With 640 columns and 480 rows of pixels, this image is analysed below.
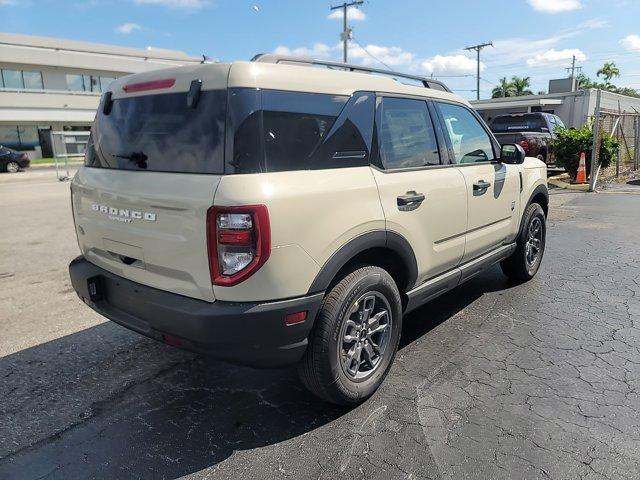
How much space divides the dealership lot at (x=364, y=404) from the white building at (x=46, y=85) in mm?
39481

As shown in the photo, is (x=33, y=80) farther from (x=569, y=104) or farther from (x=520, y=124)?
(x=569, y=104)

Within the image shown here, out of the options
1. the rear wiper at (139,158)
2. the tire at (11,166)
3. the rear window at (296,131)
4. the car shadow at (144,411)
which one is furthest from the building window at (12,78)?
the rear window at (296,131)

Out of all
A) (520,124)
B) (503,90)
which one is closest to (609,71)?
(503,90)

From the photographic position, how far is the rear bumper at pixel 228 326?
247cm

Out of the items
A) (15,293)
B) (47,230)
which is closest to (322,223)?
(15,293)

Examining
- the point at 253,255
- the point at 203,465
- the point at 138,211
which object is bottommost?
the point at 203,465

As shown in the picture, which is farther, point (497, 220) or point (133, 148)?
point (497, 220)

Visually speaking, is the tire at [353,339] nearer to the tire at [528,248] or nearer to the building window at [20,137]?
the tire at [528,248]

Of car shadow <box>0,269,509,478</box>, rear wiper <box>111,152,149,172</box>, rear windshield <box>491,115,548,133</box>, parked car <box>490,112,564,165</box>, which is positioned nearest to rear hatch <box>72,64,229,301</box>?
rear wiper <box>111,152,149,172</box>

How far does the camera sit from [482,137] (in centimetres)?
452

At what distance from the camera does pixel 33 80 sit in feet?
134

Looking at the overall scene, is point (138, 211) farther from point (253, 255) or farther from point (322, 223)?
point (322, 223)

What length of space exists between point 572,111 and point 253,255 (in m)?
32.9

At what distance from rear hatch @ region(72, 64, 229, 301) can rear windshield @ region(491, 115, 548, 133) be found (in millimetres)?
14843
